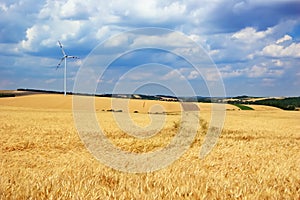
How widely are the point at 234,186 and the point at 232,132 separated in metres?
24.7

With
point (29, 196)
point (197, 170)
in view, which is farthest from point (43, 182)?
point (197, 170)

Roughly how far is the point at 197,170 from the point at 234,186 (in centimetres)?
246

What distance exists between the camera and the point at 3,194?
23.8ft

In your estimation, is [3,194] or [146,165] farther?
[146,165]

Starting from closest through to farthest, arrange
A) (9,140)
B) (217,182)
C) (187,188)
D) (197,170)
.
A: 1. (187,188)
2. (217,182)
3. (197,170)
4. (9,140)

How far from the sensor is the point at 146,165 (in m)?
12.0

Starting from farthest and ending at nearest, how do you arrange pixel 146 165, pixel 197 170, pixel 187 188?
pixel 146 165 < pixel 197 170 < pixel 187 188

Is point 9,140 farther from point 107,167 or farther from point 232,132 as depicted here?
point 232,132

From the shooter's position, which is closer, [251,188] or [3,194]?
[3,194]

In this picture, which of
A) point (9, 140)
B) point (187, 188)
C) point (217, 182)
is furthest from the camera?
point (9, 140)

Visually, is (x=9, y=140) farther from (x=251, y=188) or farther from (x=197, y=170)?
(x=251, y=188)

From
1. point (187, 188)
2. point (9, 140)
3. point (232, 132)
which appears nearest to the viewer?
point (187, 188)

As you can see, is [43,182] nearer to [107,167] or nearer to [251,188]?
[107,167]

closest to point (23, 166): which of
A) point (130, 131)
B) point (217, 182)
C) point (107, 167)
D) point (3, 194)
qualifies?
point (107, 167)
